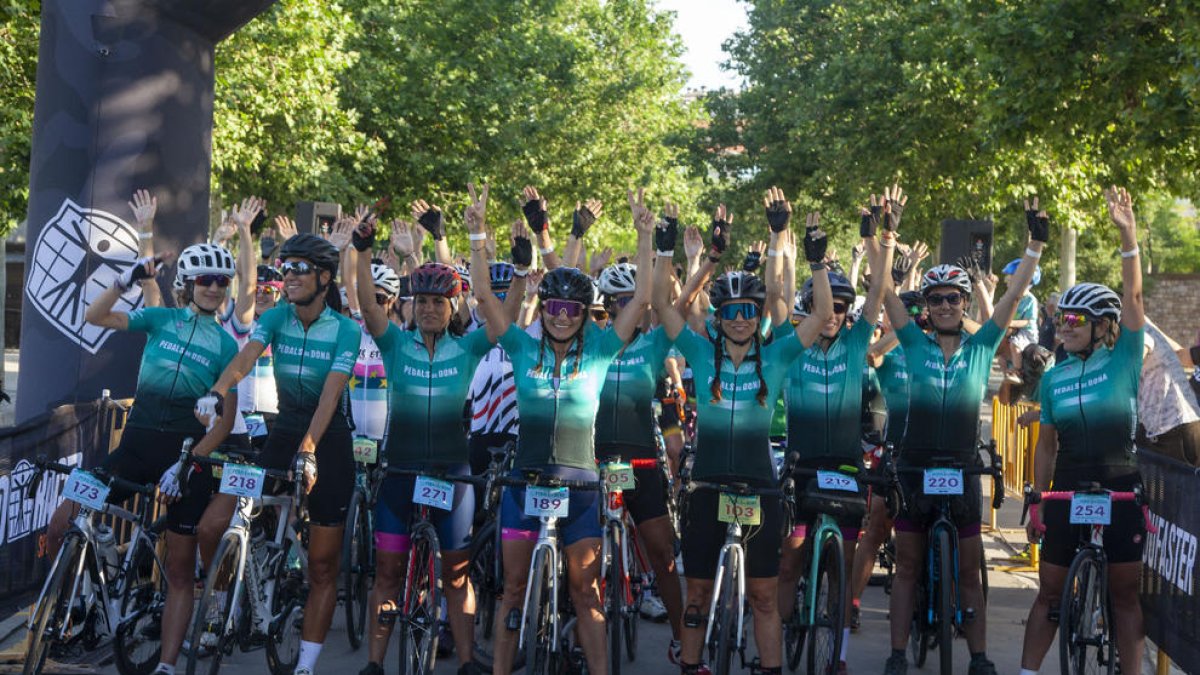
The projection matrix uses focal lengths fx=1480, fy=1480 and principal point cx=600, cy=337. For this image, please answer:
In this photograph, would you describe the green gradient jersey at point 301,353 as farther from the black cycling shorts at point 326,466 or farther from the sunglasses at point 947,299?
the sunglasses at point 947,299

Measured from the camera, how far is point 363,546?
338 inches

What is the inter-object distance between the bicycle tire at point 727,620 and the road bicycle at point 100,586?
9.66 ft

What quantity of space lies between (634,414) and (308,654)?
7.46 feet

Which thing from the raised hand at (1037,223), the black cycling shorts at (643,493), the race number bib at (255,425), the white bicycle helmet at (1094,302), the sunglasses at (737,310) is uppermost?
the raised hand at (1037,223)

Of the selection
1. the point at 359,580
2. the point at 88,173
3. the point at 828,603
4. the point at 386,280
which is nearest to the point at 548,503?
the point at 828,603

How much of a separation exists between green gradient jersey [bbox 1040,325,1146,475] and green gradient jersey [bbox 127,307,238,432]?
14.5 feet

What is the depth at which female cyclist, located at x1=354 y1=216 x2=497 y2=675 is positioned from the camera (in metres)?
7.36

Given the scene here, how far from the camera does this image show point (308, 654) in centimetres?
733

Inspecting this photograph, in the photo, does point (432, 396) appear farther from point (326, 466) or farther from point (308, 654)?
point (308, 654)

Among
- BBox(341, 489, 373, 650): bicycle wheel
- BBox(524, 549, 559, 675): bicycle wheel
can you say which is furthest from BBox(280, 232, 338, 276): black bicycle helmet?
BBox(524, 549, 559, 675): bicycle wheel

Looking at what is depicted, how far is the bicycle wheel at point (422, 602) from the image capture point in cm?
714

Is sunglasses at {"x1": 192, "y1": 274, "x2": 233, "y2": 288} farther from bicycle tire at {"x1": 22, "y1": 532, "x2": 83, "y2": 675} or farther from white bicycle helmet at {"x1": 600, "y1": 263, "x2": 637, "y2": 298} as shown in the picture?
white bicycle helmet at {"x1": 600, "y1": 263, "x2": 637, "y2": 298}

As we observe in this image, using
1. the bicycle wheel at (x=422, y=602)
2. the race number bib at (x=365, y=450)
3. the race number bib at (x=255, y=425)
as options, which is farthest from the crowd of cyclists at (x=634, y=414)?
the race number bib at (x=255, y=425)

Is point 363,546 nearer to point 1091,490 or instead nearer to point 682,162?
point 1091,490
